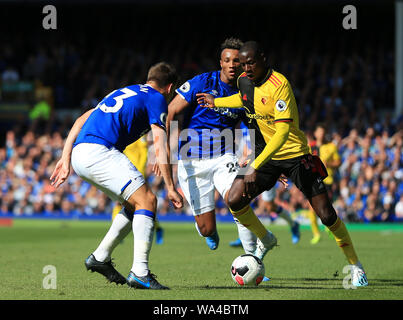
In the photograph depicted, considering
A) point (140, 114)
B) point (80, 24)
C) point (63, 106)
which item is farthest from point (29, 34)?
point (140, 114)

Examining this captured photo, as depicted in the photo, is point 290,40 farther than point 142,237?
Yes

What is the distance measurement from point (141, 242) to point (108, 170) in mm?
766

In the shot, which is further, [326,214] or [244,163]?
[244,163]

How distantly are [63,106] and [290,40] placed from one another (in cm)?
940

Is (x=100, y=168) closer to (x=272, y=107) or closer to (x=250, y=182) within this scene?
(x=250, y=182)

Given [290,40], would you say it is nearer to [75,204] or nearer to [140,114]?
[75,204]

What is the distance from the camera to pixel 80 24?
30734mm

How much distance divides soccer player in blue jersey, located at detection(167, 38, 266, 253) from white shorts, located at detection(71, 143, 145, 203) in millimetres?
1628

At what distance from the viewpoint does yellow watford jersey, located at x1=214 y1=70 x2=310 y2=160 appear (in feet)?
24.0

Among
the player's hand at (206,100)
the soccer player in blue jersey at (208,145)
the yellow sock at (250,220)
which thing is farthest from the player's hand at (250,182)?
the player's hand at (206,100)

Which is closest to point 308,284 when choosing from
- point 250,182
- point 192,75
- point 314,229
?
point 250,182

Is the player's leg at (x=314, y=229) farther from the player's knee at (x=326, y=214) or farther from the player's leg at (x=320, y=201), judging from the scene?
the player's knee at (x=326, y=214)

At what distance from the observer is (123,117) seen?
712cm

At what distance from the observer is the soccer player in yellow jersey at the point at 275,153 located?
732 centimetres
